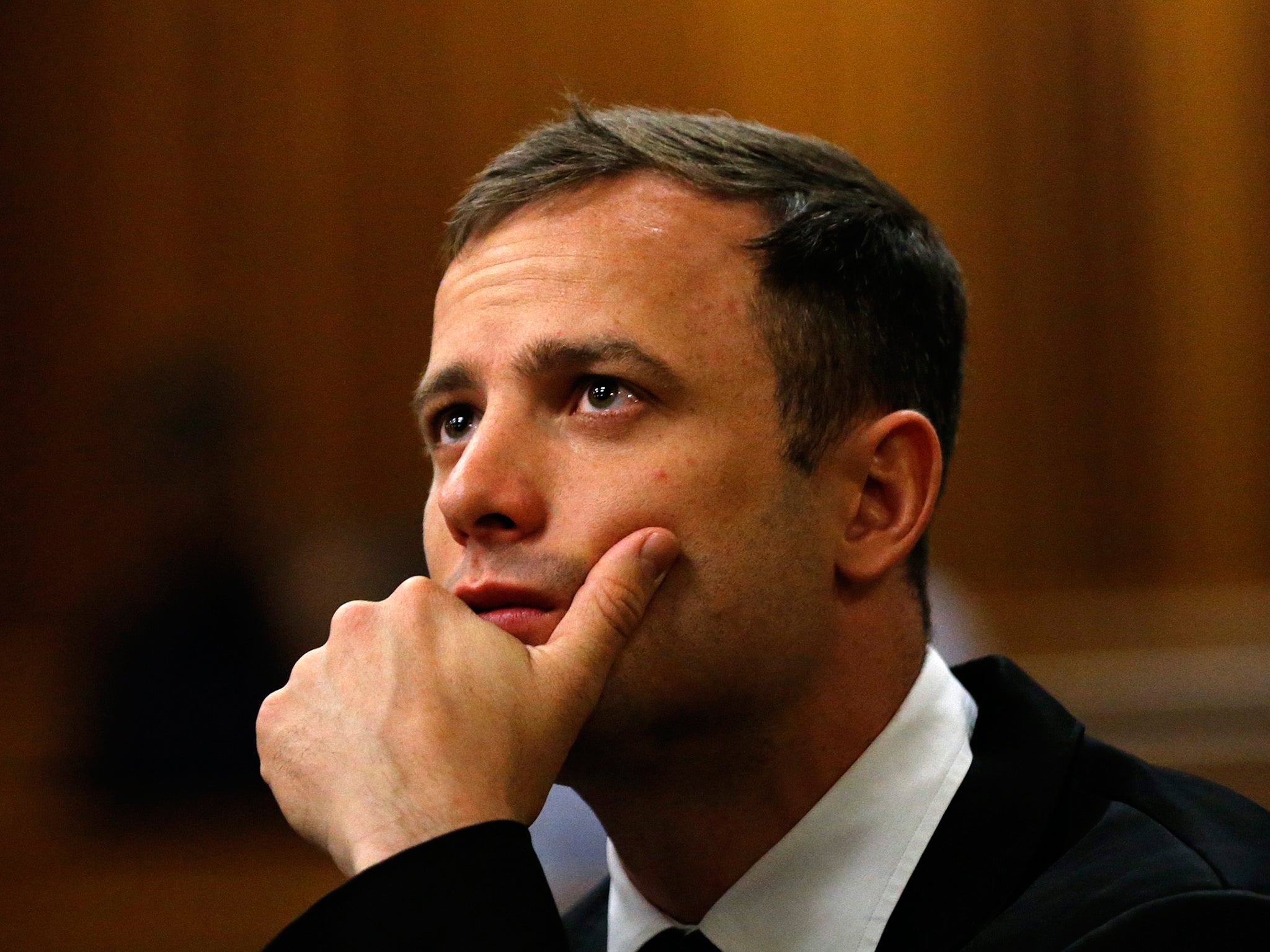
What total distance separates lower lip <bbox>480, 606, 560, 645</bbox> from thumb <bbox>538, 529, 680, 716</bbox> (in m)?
0.02

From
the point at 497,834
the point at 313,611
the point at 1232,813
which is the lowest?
the point at 313,611

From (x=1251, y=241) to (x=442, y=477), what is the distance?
3.92 metres

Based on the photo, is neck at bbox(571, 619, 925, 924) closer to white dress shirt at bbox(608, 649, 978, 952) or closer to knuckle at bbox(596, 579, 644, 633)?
white dress shirt at bbox(608, 649, 978, 952)

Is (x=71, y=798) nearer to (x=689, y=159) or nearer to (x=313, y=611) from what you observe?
(x=313, y=611)

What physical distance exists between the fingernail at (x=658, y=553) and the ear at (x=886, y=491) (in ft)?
0.97

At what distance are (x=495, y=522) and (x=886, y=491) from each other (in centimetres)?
57

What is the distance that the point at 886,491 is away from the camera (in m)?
1.92

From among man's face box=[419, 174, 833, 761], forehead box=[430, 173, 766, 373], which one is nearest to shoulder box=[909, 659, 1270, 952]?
man's face box=[419, 174, 833, 761]

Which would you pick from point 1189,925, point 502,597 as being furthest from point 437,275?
point 1189,925

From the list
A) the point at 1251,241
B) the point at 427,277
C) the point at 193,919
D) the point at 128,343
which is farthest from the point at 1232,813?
→ the point at 128,343

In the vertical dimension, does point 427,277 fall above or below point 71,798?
above

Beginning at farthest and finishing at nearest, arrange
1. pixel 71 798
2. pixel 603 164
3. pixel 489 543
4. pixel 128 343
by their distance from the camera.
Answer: pixel 128 343
pixel 71 798
pixel 603 164
pixel 489 543

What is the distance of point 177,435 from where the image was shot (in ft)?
16.7

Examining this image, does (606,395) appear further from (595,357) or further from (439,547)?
(439,547)
